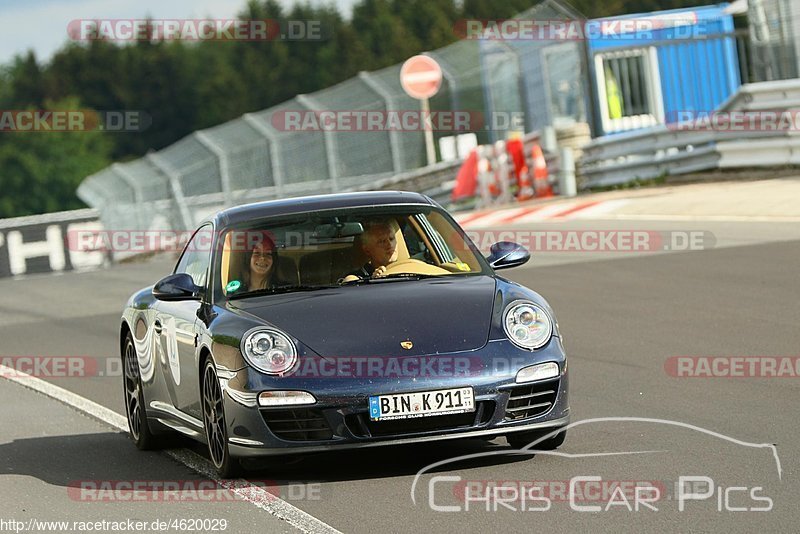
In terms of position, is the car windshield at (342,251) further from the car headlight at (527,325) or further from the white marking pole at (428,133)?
the white marking pole at (428,133)

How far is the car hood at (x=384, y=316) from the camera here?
7.11m

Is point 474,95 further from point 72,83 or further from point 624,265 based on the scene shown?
point 72,83

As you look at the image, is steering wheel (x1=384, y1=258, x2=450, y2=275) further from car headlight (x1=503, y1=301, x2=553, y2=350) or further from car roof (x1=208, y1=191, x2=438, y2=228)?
car headlight (x1=503, y1=301, x2=553, y2=350)

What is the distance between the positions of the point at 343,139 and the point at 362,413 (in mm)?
25720

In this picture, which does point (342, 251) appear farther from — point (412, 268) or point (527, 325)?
point (527, 325)

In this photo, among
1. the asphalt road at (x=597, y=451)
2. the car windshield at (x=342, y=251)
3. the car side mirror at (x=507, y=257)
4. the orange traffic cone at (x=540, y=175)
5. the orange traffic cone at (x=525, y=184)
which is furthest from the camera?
the orange traffic cone at (x=525, y=184)

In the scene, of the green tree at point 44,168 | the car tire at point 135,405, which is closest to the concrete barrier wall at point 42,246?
the car tire at point 135,405

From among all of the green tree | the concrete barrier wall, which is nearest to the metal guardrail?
the concrete barrier wall

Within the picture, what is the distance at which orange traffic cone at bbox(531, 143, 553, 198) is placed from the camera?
2678cm

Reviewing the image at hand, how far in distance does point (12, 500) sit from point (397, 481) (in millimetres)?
1756

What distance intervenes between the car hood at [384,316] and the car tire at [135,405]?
1391mm

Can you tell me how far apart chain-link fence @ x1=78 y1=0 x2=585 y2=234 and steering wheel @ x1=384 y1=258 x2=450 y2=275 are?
20.4 metres

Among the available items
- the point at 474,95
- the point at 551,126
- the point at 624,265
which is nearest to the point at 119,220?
the point at 474,95

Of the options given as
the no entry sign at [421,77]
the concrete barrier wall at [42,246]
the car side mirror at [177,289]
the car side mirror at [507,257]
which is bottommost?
the concrete barrier wall at [42,246]
